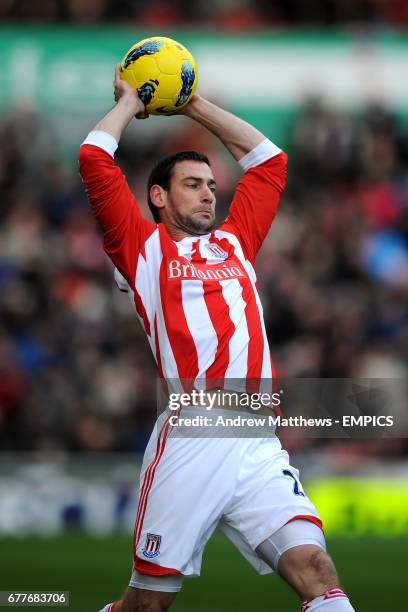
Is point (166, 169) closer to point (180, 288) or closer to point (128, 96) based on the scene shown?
point (128, 96)

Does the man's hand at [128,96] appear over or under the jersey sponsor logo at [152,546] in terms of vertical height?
over

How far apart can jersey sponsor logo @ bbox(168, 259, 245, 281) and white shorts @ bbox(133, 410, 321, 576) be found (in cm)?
79

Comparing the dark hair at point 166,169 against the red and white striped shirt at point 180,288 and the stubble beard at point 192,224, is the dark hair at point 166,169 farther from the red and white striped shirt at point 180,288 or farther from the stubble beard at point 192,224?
the red and white striped shirt at point 180,288

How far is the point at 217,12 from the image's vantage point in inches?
696

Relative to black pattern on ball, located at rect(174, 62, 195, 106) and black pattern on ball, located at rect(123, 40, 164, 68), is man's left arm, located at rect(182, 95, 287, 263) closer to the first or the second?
black pattern on ball, located at rect(174, 62, 195, 106)

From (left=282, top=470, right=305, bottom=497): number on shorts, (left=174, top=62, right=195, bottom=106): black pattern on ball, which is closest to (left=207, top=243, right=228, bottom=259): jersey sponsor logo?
(left=174, top=62, right=195, bottom=106): black pattern on ball

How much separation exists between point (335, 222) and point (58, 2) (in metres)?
5.04

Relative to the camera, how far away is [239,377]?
5.95m

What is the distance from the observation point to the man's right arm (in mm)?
6039

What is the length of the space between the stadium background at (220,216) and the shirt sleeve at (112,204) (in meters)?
4.53

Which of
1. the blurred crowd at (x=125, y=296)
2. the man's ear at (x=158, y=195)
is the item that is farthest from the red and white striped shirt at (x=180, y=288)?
the blurred crowd at (x=125, y=296)

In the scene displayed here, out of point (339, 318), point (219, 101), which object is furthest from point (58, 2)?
point (339, 318)

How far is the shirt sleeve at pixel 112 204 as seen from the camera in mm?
6035


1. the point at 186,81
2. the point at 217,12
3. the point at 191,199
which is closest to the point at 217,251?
the point at 191,199
